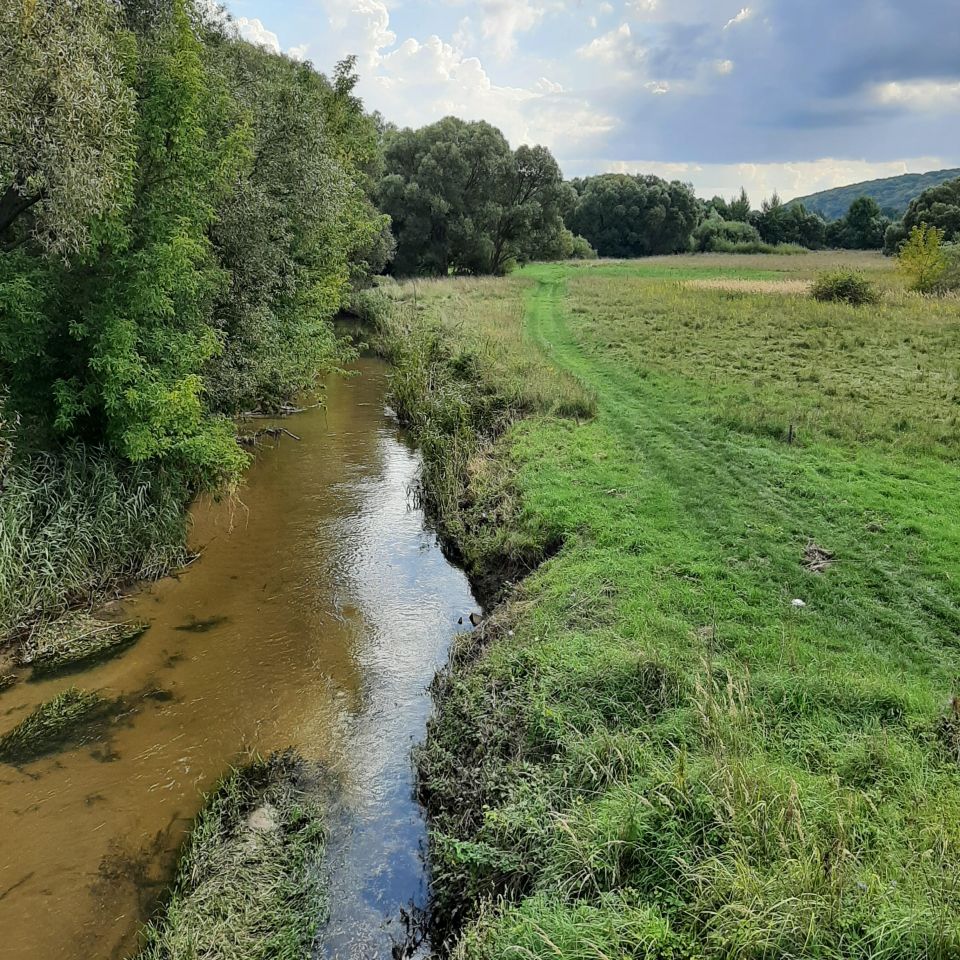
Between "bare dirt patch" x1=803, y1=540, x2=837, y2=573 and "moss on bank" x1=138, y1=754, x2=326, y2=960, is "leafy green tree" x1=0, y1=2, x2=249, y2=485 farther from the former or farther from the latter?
"bare dirt patch" x1=803, y1=540, x2=837, y2=573

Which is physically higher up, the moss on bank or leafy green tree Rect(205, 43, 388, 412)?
leafy green tree Rect(205, 43, 388, 412)

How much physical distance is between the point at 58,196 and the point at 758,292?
1171 inches

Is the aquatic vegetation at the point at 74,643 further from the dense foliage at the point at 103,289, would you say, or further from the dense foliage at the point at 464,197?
the dense foliage at the point at 464,197

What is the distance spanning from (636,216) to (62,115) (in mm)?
83720

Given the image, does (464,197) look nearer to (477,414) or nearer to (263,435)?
(263,435)

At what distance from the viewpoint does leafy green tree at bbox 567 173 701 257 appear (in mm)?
81125

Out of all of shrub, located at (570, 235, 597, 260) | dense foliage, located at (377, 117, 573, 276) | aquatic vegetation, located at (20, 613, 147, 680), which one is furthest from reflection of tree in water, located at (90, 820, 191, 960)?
shrub, located at (570, 235, 597, 260)

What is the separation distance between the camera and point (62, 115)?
299 inches

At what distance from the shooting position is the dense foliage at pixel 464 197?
47.2 m

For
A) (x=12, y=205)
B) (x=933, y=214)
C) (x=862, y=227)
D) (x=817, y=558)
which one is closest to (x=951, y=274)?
(x=817, y=558)

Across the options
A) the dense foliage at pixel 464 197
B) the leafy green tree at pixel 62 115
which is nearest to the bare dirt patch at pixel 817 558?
the leafy green tree at pixel 62 115

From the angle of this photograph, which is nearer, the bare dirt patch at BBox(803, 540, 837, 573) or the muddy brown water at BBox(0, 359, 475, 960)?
the muddy brown water at BBox(0, 359, 475, 960)

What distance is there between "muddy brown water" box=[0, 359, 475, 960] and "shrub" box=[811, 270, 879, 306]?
890 inches

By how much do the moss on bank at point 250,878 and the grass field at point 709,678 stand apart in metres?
1.18
